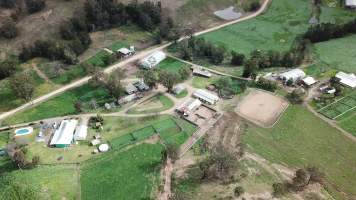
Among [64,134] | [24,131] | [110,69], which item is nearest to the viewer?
[64,134]

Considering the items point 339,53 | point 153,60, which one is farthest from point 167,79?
point 339,53

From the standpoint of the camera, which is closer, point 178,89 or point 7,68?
point 178,89

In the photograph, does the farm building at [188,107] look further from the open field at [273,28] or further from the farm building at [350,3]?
the farm building at [350,3]

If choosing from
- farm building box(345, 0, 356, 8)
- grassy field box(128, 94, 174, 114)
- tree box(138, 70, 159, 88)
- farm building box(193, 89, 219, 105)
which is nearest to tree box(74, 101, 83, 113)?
grassy field box(128, 94, 174, 114)

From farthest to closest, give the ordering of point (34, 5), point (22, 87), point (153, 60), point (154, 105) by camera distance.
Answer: point (34, 5) < point (153, 60) < point (154, 105) < point (22, 87)

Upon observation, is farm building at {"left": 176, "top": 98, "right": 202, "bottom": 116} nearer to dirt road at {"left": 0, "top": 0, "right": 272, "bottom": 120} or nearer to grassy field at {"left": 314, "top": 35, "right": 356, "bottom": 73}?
dirt road at {"left": 0, "top": 0, "right": 272, "bottom": 120}

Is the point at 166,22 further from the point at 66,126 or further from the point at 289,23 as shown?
the point at 66,126

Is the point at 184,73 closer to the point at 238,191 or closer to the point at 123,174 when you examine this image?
the point at 123,174
